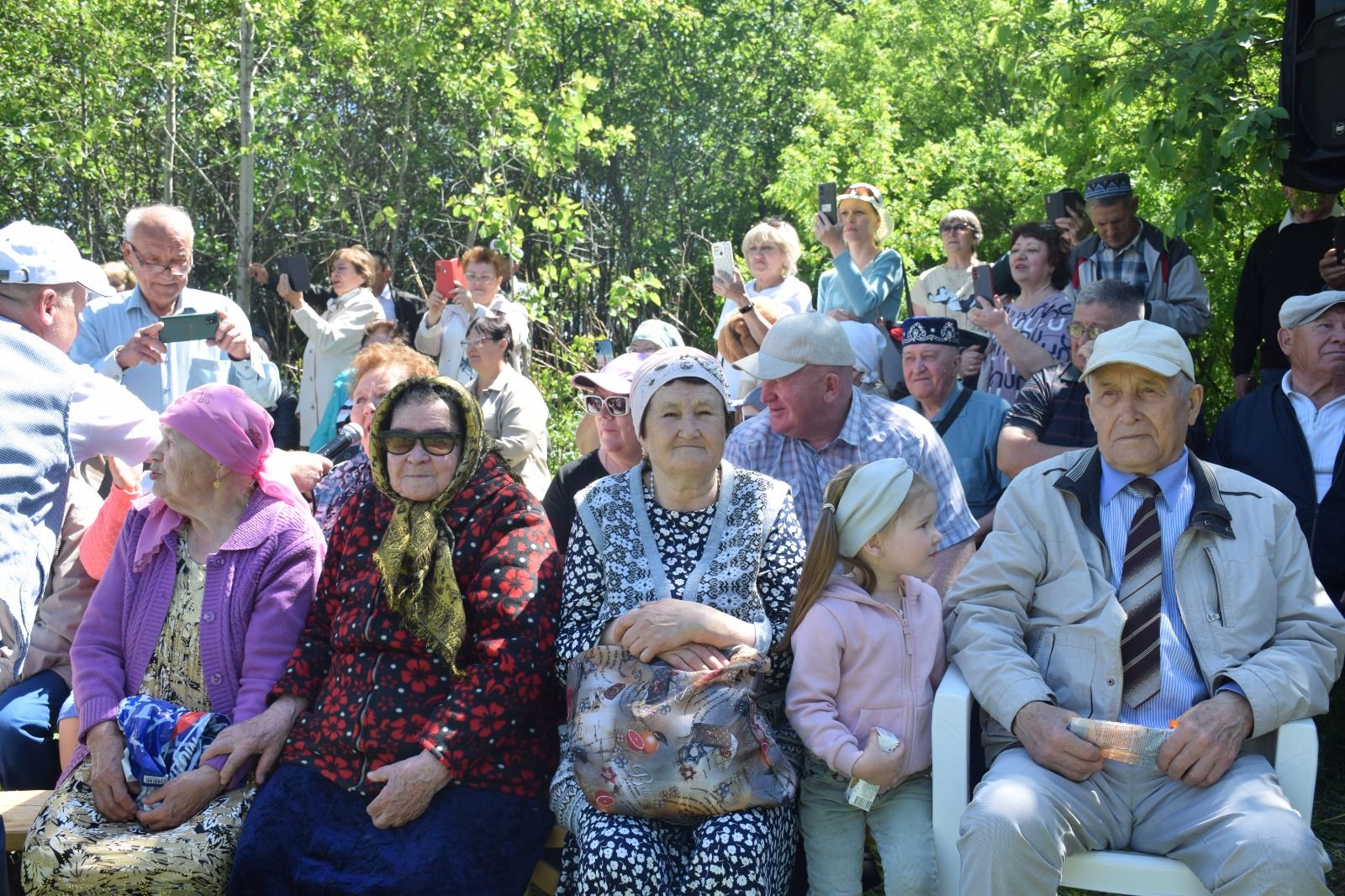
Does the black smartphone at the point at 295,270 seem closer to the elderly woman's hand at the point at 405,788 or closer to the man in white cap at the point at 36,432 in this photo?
the man in white cap at the point at 36,432

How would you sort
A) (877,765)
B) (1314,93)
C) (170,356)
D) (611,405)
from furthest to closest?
(170,356) < (1314,93) < (611,405) < (877,765)

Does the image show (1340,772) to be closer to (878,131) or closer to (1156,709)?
(1156,709)

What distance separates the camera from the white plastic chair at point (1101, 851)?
2787 mm

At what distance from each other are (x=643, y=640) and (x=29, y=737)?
1.99 metres

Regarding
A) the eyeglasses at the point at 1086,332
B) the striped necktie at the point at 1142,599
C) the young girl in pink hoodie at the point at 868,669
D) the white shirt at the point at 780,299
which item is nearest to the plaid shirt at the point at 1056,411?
the eyeglasses at the point at 1086,332

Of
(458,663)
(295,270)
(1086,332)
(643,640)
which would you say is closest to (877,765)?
(643,640)

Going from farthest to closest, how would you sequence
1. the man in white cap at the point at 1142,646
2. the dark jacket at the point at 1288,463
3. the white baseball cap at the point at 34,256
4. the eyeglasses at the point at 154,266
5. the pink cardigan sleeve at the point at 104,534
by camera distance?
the eyeglasses at the point at 154,266 < the dark jacket at the point at 1288,463 < the pink cardigan sleeve at the point at 104,534 < the white baseball cap at the point at 34,256 < the man in white cap at the point at 1142,646

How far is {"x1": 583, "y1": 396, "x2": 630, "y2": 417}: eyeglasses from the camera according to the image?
160 inches

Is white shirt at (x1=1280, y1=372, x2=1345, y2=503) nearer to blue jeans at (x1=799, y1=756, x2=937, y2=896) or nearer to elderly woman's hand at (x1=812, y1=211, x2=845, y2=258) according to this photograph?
blue jeans at (x1=799, y1=756, x2=937, y2=896)

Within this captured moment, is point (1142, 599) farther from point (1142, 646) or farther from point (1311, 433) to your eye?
point (1311, 433)

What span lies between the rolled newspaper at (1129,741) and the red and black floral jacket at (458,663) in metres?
1.39

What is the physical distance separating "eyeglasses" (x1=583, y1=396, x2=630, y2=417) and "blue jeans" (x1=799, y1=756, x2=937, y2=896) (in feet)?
4.66

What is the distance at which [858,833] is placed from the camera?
309 cm

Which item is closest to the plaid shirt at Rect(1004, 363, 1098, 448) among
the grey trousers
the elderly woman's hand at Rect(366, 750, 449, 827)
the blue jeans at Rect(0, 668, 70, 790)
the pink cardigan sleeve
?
the grey trousers
